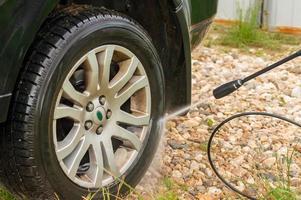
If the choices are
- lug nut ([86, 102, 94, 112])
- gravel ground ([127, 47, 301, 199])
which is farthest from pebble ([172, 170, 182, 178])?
lug nut ([86, 102, 94, 112])

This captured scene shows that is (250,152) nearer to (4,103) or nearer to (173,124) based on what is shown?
(173,124)

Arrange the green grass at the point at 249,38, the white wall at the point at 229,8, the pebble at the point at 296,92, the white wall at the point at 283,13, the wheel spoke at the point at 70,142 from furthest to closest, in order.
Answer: the white wall at the point at 229,8
the white wall at the point at 283,13
the green grass at the point at 249,38
the pebble at the point at 296,92
the wheel spoke at the point at 70,142

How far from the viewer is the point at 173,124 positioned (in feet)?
12.0

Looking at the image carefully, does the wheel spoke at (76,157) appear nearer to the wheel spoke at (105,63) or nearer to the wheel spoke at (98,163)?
the wheel spoke at (98,163)

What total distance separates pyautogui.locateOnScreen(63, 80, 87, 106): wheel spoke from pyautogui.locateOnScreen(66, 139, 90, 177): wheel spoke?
0.17 metres

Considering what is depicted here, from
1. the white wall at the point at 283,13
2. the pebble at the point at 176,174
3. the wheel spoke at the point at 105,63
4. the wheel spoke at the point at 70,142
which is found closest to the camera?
the wheel spoke at the point at 70,142

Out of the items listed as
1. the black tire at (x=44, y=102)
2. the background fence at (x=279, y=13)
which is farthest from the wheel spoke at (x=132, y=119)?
the background fence at (x=279, y=13)

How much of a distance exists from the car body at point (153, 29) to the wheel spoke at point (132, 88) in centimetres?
31

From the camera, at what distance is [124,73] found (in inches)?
99.0

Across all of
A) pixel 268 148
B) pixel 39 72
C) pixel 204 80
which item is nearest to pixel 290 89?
pixel 204 80

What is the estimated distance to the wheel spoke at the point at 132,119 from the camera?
8.30 ft

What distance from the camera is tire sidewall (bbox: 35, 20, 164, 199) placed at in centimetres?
215

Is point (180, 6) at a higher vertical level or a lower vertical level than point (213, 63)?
higher

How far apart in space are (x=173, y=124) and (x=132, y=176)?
42.6 inches
